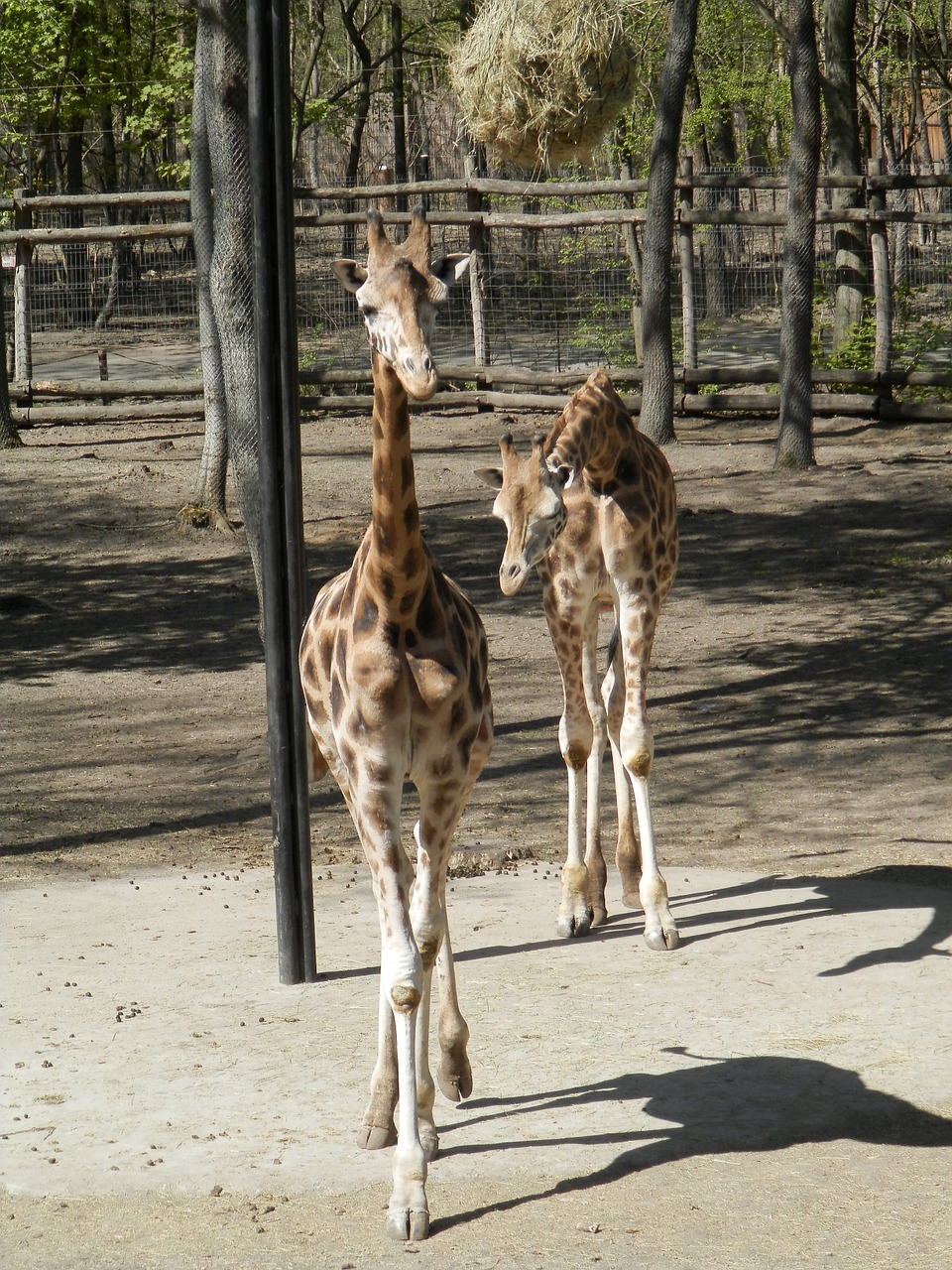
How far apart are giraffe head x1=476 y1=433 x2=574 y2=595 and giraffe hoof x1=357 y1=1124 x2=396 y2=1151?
6.06 ft

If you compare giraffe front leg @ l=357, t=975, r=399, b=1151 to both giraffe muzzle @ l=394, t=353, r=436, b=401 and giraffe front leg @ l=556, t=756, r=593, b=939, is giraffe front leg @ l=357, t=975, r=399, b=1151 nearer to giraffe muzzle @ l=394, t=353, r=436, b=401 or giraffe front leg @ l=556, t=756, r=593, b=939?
giraffe front leg @ l=556, t=756, r=593, b=939

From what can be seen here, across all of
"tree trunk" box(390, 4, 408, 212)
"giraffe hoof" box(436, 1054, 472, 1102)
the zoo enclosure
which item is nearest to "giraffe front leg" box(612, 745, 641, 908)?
"giraffe hoof" box(436, 1054, 472, 1102)

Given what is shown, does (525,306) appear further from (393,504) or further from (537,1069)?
(393,504)

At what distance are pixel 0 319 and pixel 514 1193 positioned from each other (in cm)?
1519

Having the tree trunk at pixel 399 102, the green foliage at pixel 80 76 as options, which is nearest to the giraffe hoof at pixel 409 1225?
the green foliage at pixel 80 76

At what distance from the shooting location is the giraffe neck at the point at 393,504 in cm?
388

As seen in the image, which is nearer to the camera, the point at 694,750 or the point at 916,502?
the point at 694,750

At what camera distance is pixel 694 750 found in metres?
8.70

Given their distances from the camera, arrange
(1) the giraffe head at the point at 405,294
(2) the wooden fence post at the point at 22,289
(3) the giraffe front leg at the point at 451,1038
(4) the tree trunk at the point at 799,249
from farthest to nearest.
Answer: (2) the wooden fence post at the point at 22,289, (4) the tree trunk at the point at 799,249, (3) the giraffe front leg at the point at 451,1038, (1) the giraffe head at the point at 405,294

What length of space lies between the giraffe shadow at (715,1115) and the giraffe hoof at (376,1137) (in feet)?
0.56

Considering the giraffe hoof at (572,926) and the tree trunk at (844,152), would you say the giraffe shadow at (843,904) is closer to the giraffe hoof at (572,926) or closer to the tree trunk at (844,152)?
the giraffe hoof at (572,926)

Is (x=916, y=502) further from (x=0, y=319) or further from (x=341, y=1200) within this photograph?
(x=341, y=1200)

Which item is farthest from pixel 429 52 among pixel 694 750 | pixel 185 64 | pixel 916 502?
pixel 694 750

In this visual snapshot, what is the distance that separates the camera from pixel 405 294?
3.68 metres
